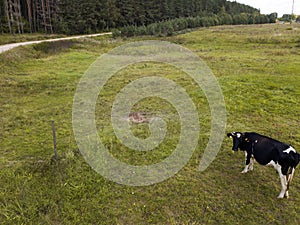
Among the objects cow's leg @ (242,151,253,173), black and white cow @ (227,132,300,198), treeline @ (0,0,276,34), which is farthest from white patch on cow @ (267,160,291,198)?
treeline @ (0,0,276,34)

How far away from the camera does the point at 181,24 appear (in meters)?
42.0

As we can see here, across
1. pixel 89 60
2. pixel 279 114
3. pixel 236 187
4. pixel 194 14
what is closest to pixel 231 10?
pixel 194 14

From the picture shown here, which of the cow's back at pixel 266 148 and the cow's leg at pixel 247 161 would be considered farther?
the cow's leg at pixel 247 161

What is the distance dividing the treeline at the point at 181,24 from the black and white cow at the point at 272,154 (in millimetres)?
32799

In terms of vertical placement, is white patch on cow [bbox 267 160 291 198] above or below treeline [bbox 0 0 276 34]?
below

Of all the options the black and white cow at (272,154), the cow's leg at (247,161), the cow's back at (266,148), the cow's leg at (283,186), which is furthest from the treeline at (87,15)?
the cow's leg at (283,186)

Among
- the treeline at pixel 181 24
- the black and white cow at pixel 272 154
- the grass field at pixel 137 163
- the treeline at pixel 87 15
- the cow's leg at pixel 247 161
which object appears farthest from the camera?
the treeline at pixel 181 24

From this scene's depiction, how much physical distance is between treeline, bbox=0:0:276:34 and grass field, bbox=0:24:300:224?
27.6 meters

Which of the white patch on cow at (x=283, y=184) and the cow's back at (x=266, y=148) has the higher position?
the cow's back at (x=266, y=148)

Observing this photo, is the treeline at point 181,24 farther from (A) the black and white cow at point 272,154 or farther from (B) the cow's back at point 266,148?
(B) the cow's back at point 266,148

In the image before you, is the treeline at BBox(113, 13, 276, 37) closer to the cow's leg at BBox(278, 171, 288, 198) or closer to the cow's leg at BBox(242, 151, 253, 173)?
the cow's leg at BBox(242, 151, 253, 173)

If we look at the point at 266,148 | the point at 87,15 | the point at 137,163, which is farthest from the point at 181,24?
the point at 266,148

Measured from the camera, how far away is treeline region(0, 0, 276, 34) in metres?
37.1

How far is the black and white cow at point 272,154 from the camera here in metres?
4.89
